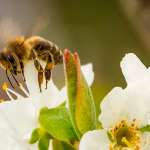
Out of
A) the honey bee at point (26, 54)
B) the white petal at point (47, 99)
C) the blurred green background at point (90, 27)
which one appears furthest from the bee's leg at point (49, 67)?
the blurred green background at point (90, 27)

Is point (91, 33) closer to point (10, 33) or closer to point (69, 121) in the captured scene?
point (10, 33)

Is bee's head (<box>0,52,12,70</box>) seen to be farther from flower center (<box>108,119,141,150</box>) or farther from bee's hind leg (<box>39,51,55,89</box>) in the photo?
flower center (<box>108,119,141,150</box>)

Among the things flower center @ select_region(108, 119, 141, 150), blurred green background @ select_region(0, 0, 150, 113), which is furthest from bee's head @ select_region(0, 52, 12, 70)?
blurred green background @ select_region(0, 0, 150, 113)

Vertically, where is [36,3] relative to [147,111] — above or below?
above

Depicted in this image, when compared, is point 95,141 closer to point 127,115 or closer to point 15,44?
point 127,115

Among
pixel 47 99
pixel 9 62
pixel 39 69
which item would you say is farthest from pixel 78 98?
pixel 9 62

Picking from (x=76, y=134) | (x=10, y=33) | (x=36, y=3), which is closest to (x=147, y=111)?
(x=76, y=134)
